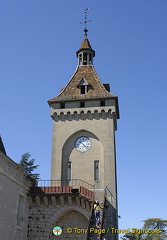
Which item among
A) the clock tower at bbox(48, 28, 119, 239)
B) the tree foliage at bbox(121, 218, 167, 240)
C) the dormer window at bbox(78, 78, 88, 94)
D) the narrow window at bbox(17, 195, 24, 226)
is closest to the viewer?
the narrow window at bbox(17, 195, 24, 226)

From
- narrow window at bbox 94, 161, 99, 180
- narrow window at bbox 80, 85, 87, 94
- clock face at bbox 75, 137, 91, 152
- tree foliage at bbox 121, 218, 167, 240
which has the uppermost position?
narrow window at bbox 80, 85, 87, 94

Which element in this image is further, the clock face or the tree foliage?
the tree foliage

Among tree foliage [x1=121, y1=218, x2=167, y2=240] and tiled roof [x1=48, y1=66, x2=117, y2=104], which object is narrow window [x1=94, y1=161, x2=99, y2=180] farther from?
tree foliage [x1=121, y1=218, x2=167, y2=240]

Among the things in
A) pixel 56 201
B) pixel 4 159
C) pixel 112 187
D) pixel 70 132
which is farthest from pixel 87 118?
pixel 4 159

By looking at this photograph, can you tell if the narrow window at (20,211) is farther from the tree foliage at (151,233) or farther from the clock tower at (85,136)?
the tree foliage at (151,233)

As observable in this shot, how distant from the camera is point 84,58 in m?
33.4

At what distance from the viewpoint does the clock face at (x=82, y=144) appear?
27219 millimetres


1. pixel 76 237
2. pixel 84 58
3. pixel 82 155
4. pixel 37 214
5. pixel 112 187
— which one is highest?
pixel 84 58

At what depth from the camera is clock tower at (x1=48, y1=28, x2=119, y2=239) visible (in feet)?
85.5

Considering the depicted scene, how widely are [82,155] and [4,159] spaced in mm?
9298

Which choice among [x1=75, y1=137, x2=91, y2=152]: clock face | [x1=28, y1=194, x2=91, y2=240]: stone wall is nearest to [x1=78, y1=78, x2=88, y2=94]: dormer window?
[x1=75, y1=137, x2=91, y2=152]: clock face

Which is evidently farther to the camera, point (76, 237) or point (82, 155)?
point (82, 155)

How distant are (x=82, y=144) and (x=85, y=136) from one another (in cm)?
79

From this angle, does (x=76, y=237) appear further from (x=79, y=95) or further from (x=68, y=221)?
(x=79, y=95)
